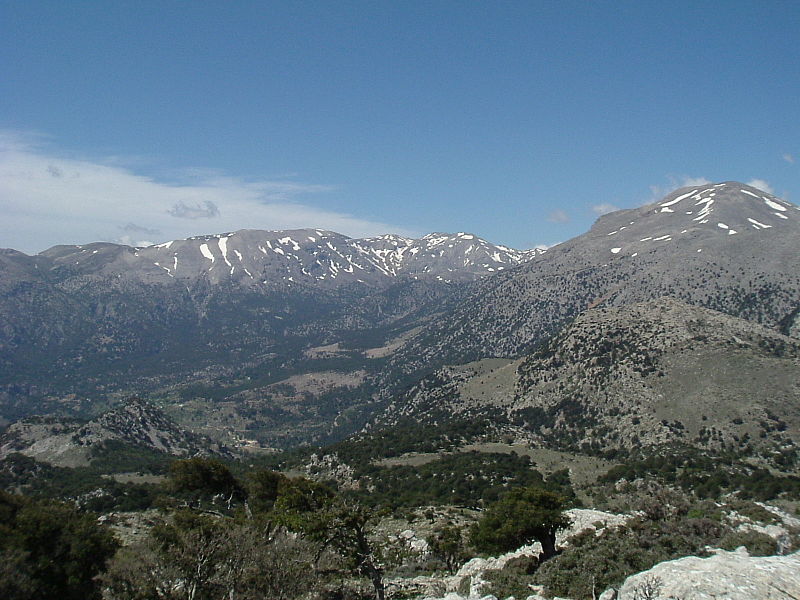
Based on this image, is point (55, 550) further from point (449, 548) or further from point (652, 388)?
point (652, 388)

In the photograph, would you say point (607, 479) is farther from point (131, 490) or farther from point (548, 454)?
point (131, 490)

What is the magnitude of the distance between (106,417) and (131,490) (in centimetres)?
7285

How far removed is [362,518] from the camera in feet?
88.5

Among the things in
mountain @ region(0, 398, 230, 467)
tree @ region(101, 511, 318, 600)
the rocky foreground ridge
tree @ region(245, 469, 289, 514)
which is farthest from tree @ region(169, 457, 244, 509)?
mountain @ region(0, 398, 230, 467)

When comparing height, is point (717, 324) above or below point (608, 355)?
above

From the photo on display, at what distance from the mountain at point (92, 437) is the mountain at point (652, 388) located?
71.0 meters

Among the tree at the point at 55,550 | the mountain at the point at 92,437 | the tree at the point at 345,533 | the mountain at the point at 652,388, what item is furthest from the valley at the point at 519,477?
the tree at the point at 55,550

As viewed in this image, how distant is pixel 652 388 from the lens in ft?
325

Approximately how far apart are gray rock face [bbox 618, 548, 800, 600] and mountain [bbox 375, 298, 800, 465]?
67318mm

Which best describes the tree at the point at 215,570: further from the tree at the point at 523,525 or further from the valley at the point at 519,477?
the tree at the point at 523,525

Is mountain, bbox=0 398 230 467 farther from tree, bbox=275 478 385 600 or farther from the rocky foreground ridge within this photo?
the rocky foreground ridge

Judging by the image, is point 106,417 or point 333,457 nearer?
point 333,457

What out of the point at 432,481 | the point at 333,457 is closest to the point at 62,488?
the point at 333,457

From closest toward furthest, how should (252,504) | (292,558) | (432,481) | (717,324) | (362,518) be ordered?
(292,558), (362,518), (252,504), (432,481), (717,324)
